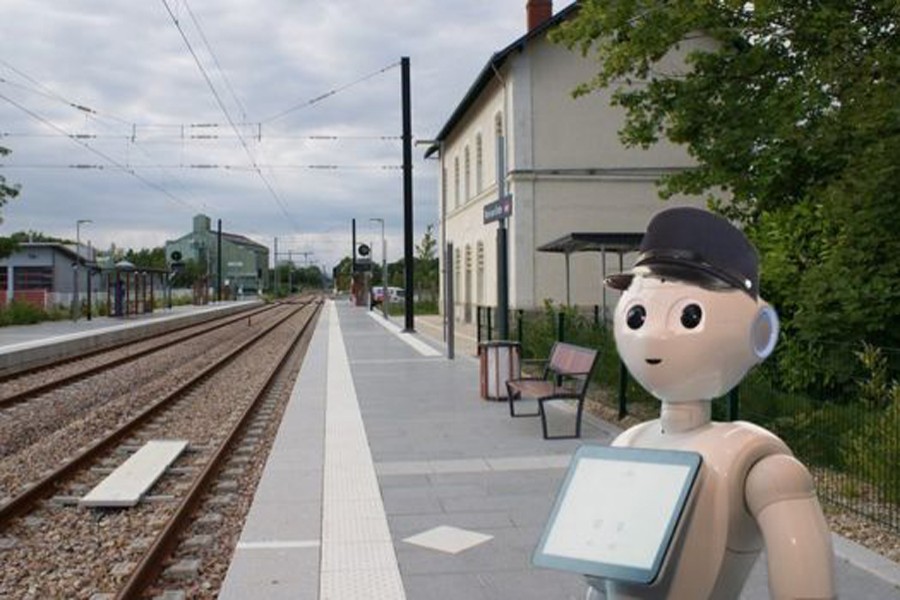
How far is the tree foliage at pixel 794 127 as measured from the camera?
29.0ft

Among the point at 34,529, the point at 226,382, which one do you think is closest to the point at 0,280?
the point at 226,382

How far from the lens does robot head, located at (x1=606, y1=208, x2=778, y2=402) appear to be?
2711 millimetres

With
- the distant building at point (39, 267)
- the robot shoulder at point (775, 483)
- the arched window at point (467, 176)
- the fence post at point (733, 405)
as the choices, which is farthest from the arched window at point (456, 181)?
the robot shoulder at point (775, 483)

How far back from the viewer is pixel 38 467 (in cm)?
871

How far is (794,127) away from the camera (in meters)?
10.3

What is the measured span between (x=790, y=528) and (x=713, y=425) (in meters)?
0.42

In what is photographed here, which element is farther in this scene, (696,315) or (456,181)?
(456,181)

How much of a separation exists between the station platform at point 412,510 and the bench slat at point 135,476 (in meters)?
1.02

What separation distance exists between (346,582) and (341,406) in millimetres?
7264

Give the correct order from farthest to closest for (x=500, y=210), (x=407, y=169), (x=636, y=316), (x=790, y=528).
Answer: (x=407, y=169), (x=500, y=210), (x=636, y=316), (x=790, y=528)

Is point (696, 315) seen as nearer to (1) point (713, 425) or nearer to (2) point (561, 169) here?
(1) point (713, 425)

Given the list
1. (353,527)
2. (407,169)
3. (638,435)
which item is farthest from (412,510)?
(407,169)

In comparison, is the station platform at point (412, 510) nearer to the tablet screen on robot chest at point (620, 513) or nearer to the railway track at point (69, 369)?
the tablet screen on robot chest at point (620, 513)

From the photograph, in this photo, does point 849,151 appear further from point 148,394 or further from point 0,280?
point 0,280
